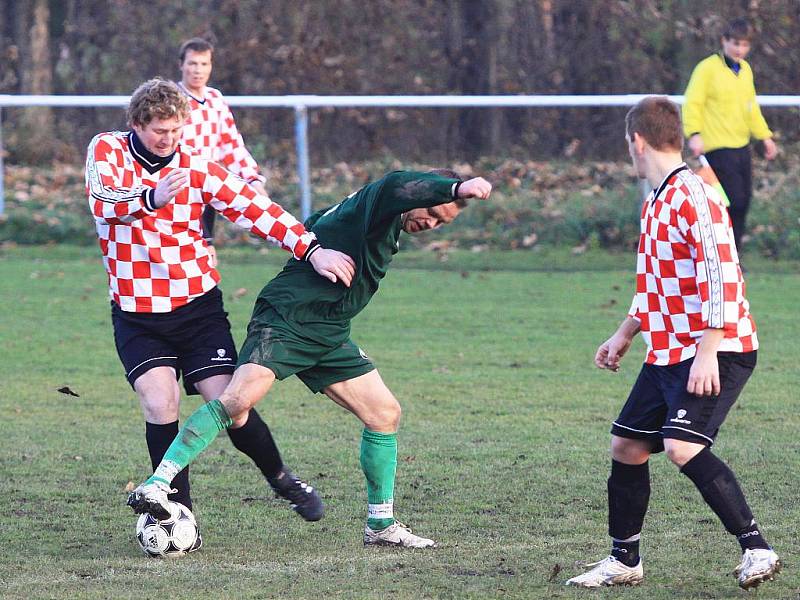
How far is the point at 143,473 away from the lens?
593cm

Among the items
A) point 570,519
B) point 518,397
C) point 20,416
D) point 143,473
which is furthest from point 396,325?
point 570,519

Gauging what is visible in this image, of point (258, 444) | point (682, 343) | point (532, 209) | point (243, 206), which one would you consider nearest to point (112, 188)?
point (243, 206)

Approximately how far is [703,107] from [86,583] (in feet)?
25.2

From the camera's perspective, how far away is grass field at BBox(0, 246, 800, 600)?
172 inches

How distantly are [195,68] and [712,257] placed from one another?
18.0 feet

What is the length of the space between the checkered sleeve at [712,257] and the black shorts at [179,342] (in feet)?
6.04

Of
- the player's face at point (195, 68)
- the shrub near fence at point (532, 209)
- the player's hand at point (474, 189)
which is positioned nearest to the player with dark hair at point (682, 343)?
the player's hand at point (474, 189)

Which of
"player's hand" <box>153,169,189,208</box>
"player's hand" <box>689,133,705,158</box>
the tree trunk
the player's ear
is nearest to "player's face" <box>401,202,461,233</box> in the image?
the player's ear

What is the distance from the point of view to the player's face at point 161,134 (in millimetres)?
4762

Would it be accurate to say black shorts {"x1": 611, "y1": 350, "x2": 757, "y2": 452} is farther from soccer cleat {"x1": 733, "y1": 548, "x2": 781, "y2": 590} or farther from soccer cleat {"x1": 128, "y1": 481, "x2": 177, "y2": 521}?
soccer cleat {"x1": 128, "y1": 481, "x2": 177, "y2": 521}

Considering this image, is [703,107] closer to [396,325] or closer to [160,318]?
[396,325]

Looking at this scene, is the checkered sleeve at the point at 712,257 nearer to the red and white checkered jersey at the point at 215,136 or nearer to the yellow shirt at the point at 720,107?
the red and white checkered jersey at the point at 215,136

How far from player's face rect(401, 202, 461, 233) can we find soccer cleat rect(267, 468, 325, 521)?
42.8 inches

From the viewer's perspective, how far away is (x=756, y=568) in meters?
4.00
